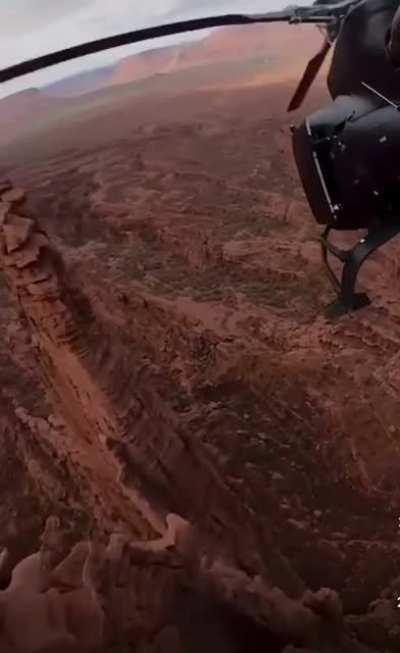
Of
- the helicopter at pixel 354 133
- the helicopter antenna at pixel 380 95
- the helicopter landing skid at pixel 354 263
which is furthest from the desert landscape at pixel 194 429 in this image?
the helicopter antenna at pixel 380 95

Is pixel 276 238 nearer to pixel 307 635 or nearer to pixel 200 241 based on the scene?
pixel 200 241

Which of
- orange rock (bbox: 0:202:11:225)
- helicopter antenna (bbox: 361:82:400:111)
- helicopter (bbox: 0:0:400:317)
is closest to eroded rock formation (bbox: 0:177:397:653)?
orange rock (bbox: 0:202:11:225)

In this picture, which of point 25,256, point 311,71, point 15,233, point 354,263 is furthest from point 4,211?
point 354,263

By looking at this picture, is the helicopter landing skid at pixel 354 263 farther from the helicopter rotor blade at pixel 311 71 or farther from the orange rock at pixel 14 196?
the orange rock at pixel 14 196

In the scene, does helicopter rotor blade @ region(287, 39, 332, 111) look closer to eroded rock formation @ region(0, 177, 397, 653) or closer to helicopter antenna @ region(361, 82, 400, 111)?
helicopter antenna @ region(361, 82, 400, 111)

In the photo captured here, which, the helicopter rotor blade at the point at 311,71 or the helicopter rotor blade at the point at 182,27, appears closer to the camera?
the helicopter rotor blade at the point at 182,27

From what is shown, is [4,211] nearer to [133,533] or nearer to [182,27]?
[133,533]
